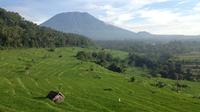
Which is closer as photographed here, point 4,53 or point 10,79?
point 10,79

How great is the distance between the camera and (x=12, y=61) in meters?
171

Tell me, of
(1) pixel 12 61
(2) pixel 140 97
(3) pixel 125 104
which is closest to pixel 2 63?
(1) pixel 12 61

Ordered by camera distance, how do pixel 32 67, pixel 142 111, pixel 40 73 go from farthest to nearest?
pixel 32 67
pixel 40 73
pixel 142 111

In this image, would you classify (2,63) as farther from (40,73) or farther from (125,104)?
(125,104)

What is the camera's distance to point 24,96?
85.4 m

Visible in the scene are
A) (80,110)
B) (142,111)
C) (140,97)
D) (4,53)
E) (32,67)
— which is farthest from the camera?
(4,53)

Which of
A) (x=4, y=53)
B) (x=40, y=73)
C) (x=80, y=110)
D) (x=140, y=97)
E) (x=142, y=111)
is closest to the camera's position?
(x=80, y=110)

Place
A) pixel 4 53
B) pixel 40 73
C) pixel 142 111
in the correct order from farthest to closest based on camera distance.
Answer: pixel 4 53 → pixel 40 73 → pixel 142 111

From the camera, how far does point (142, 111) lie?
81.5 m

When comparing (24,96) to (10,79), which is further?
(10,79)

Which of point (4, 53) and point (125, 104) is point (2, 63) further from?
point (125, 104)

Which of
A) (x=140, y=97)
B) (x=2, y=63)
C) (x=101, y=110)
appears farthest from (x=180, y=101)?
(x=2, y=63)

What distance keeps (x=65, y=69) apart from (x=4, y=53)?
43.6 m

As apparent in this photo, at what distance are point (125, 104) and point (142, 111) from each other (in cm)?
599
